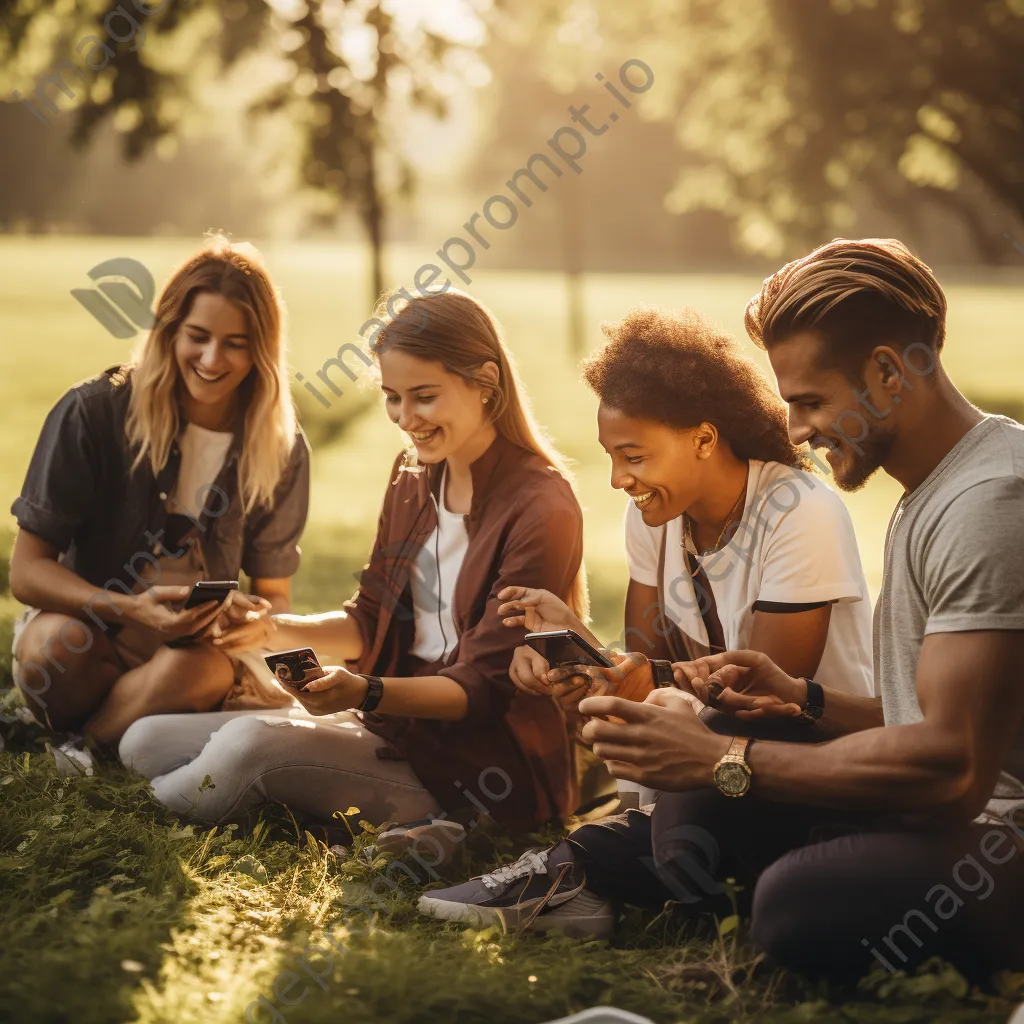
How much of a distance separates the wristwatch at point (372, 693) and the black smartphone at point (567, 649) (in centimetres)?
56

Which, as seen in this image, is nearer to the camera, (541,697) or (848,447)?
(848,447)

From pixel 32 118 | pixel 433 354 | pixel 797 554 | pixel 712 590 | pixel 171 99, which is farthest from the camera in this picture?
pixel 32 118

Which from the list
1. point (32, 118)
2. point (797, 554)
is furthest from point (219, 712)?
point (32, 118)

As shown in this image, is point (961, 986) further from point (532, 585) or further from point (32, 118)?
point (32, 118)

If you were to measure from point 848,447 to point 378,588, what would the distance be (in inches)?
78.2

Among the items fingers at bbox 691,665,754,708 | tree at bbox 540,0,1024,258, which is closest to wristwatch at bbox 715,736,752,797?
fingers at bbox 691,665,754,708

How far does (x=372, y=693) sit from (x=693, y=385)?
1.32m

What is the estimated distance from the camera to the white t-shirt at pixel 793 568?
348cm

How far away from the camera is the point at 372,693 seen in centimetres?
376

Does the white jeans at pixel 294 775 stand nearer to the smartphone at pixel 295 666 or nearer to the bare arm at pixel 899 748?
the smartphone at pixel 295 666

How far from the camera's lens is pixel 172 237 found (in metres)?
44.1

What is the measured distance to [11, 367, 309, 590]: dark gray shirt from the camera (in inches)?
180

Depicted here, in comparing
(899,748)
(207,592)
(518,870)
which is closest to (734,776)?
(899,748)

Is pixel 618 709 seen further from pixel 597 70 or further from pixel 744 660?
pixel 597 70
